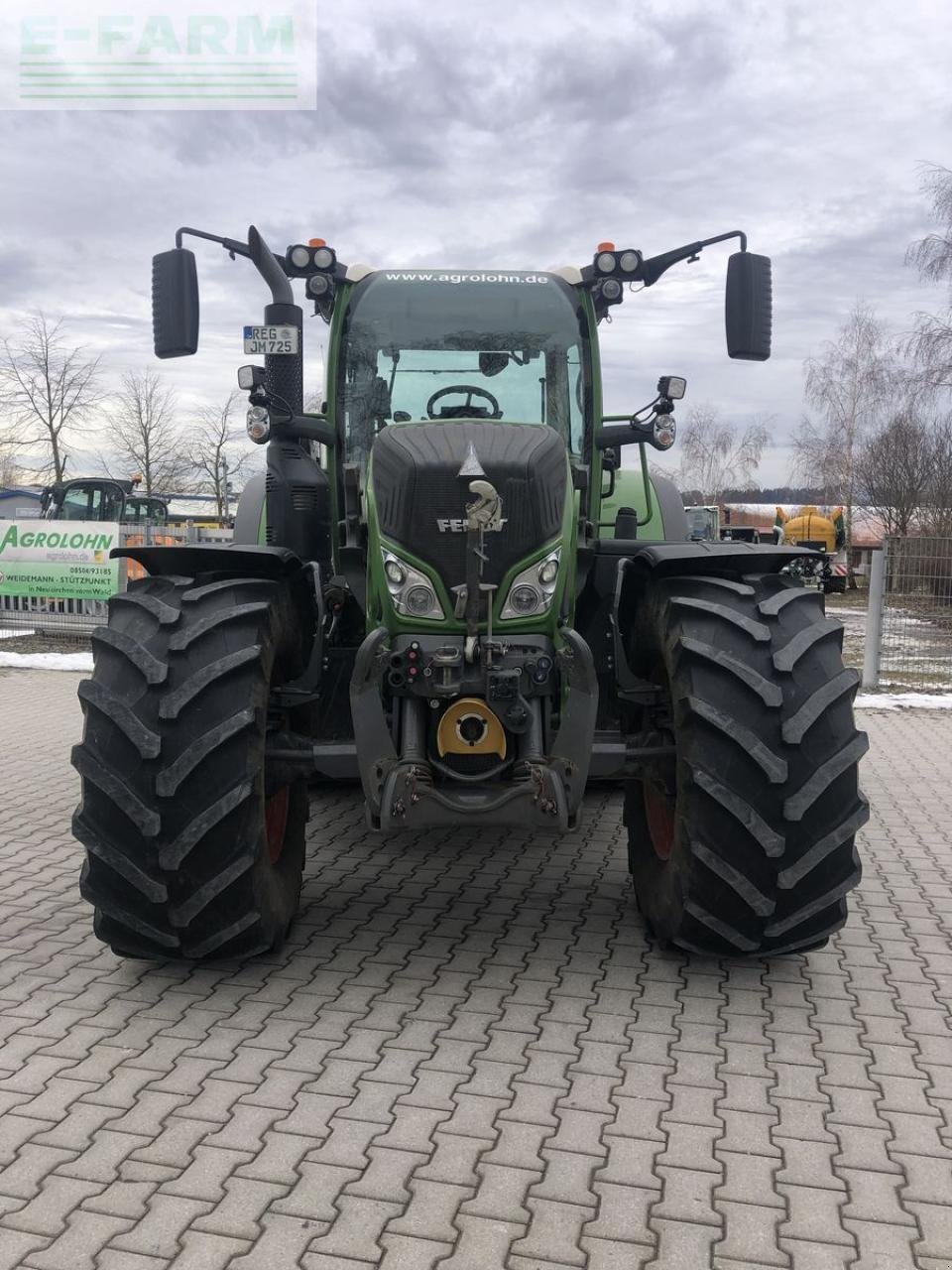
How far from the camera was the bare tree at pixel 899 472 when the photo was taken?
82.2 feet

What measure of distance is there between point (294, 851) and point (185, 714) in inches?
41.4

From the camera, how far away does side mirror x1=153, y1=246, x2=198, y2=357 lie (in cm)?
485

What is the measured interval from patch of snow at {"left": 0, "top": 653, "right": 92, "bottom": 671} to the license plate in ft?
29.8

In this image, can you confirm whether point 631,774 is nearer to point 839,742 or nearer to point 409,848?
point 839,742

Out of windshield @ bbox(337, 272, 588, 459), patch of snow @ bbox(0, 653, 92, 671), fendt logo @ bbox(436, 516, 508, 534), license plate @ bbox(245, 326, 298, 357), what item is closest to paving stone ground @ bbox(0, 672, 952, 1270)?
fendt logo @ bbox(436, 516, 508, 534)

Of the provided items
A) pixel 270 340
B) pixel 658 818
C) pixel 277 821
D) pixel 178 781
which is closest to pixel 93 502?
pixel 270 340

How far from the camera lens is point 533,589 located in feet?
13.6

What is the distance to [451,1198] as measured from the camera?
2768mm

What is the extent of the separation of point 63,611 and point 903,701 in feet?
34.1

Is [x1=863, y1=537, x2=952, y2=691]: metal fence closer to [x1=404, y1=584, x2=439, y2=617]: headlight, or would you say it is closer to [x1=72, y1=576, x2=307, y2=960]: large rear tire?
[x1=404, y1=584, x2=439, y2=617]: headlight

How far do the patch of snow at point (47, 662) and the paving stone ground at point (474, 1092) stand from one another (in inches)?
340

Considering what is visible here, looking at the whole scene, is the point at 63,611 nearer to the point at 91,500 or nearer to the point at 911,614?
the point at 91,500

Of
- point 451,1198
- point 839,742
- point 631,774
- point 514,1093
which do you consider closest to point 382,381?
point 631,774

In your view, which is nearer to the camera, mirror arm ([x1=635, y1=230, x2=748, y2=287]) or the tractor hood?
the tractor hood
